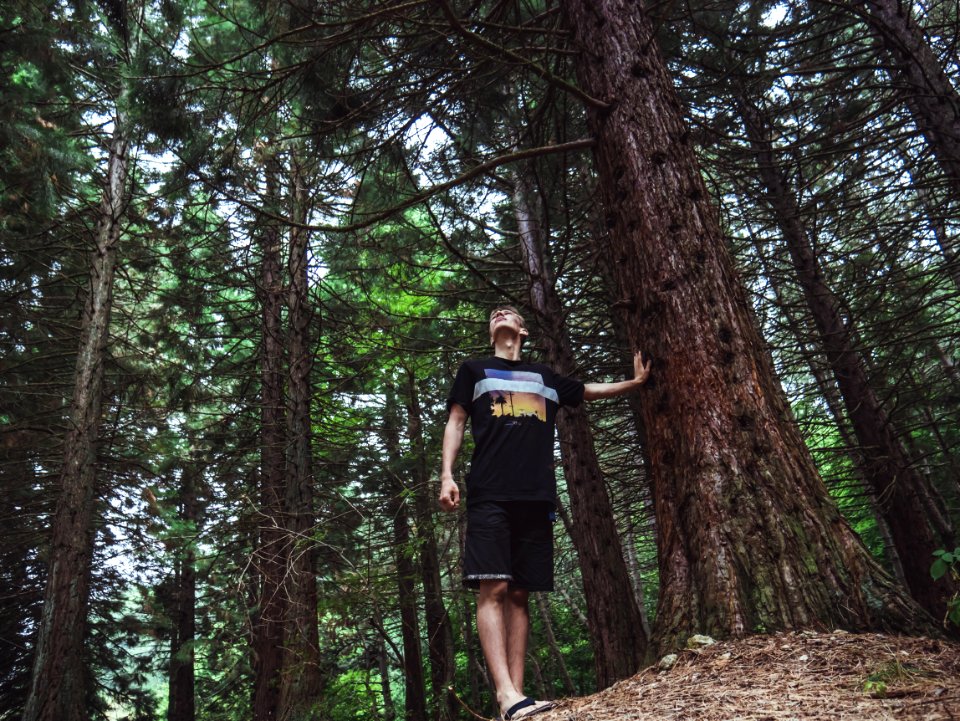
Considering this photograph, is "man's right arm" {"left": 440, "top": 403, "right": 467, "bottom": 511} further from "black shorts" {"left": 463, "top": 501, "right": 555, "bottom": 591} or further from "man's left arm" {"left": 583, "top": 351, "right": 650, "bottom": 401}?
"man's left arm" {"left": 583, "top": 351, "right": 650, "bottom": 401}

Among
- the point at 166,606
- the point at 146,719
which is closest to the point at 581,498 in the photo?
the point at 166,606

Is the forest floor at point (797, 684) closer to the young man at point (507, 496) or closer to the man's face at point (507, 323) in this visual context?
the young man at point (507, 496)

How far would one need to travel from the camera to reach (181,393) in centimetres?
991

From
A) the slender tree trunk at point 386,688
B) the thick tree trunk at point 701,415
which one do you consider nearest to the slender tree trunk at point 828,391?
the thick tree trunk at point 701,415

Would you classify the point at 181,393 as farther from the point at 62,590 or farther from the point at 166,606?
the point at 166,606

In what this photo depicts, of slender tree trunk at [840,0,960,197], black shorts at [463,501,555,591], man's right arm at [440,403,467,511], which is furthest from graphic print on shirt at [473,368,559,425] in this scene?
slender tree trunk at [840,0,960,197]

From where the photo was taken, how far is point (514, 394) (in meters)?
3.52

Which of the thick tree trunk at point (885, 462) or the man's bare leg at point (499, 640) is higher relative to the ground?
the thick tree trunk at point (885, 462)

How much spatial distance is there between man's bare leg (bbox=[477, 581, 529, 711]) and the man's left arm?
51.1 inches

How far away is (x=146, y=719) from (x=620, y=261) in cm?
1789

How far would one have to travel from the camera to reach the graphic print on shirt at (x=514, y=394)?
347 centimetres

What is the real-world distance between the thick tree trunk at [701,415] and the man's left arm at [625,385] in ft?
0.21

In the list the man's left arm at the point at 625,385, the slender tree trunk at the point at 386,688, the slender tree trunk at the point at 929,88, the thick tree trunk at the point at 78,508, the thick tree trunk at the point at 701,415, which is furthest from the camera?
the slender tree trunk at the point at 386,688

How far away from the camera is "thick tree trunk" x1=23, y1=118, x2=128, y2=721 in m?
7.40
